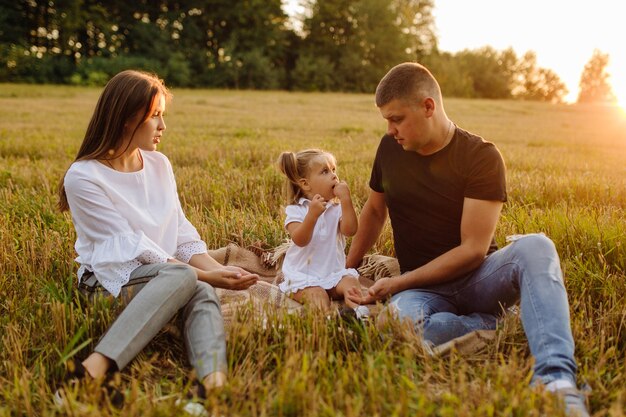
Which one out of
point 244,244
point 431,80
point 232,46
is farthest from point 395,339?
point 232,46

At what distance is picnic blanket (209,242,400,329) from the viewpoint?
3898mm

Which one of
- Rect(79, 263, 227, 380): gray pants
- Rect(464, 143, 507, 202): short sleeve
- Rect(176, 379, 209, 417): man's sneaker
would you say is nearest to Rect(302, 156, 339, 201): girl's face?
Rect(464, 143, 507, 202): short sleeve

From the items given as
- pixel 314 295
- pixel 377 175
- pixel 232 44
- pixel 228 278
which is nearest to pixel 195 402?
pixel 228 278

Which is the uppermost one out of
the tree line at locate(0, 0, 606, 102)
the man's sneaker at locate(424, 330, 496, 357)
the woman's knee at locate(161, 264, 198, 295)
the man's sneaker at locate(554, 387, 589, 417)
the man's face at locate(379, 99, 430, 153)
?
the tree line at locate(0, 0, 606, 102)

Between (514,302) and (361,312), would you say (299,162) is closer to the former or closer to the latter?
(361,312)

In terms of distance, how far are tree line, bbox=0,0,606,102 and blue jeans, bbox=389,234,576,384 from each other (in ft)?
117

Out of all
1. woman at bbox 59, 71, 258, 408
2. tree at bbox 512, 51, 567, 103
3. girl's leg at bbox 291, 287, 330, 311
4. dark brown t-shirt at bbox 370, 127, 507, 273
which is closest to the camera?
woman at bbox 59, 71, 258, 408

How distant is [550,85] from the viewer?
82250 millimetres

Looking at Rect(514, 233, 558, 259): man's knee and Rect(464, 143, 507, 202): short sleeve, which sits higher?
Rect(464, 143, 507, 202): short sleeve

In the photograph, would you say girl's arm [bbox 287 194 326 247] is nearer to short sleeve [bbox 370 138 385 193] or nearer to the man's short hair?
short sleeve [bbox 370 138 385 193]

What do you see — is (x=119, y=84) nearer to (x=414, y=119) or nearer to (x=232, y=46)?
(x=414, y=119)

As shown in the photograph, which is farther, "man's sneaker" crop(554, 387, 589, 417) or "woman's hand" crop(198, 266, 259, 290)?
"woman's hand" crop(198, 266, 259, 290)

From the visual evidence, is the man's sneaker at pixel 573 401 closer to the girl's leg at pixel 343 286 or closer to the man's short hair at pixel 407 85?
the girl's leg at pixel 343 286

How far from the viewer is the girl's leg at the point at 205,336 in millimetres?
2592
